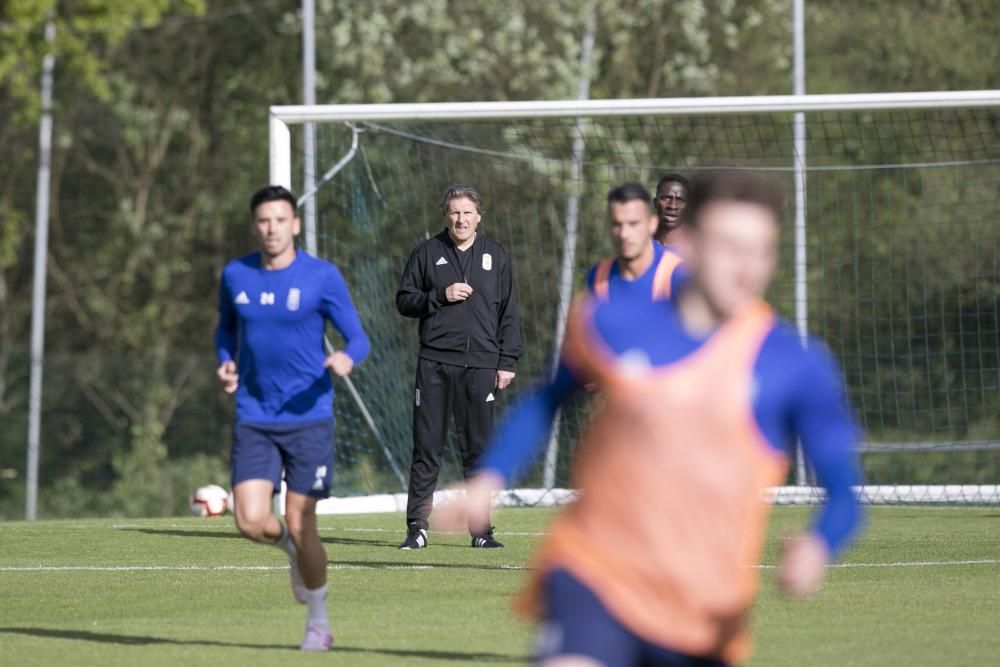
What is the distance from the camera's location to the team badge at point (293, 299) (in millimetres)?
7797

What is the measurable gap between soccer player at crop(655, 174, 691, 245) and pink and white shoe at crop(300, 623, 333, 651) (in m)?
3.94

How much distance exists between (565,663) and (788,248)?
19.1m

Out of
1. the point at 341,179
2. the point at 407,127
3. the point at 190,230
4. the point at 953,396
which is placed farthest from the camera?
the point at 190,230

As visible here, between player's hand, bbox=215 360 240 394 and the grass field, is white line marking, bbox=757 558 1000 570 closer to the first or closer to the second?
the grass field

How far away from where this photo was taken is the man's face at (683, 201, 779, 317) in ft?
13.2

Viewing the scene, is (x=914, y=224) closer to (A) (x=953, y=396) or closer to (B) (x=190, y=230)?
(A) (x=953, y=396)

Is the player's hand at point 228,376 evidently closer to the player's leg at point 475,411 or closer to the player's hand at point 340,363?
the player's hand at point 340,363

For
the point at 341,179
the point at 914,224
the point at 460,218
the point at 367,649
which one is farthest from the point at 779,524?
the point at 914,224

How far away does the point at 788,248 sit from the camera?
2266 cm

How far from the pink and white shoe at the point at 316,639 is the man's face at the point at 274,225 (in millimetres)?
1615

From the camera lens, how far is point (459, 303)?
12070 millimetres

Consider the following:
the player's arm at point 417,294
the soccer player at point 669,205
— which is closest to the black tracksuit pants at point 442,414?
the player's arm at point 417,294

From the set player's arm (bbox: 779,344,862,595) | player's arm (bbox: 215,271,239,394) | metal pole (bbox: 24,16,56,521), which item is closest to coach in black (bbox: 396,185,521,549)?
player's arm (bbox: 215,271,239,394)

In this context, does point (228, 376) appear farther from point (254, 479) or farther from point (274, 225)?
point (274, 225)
